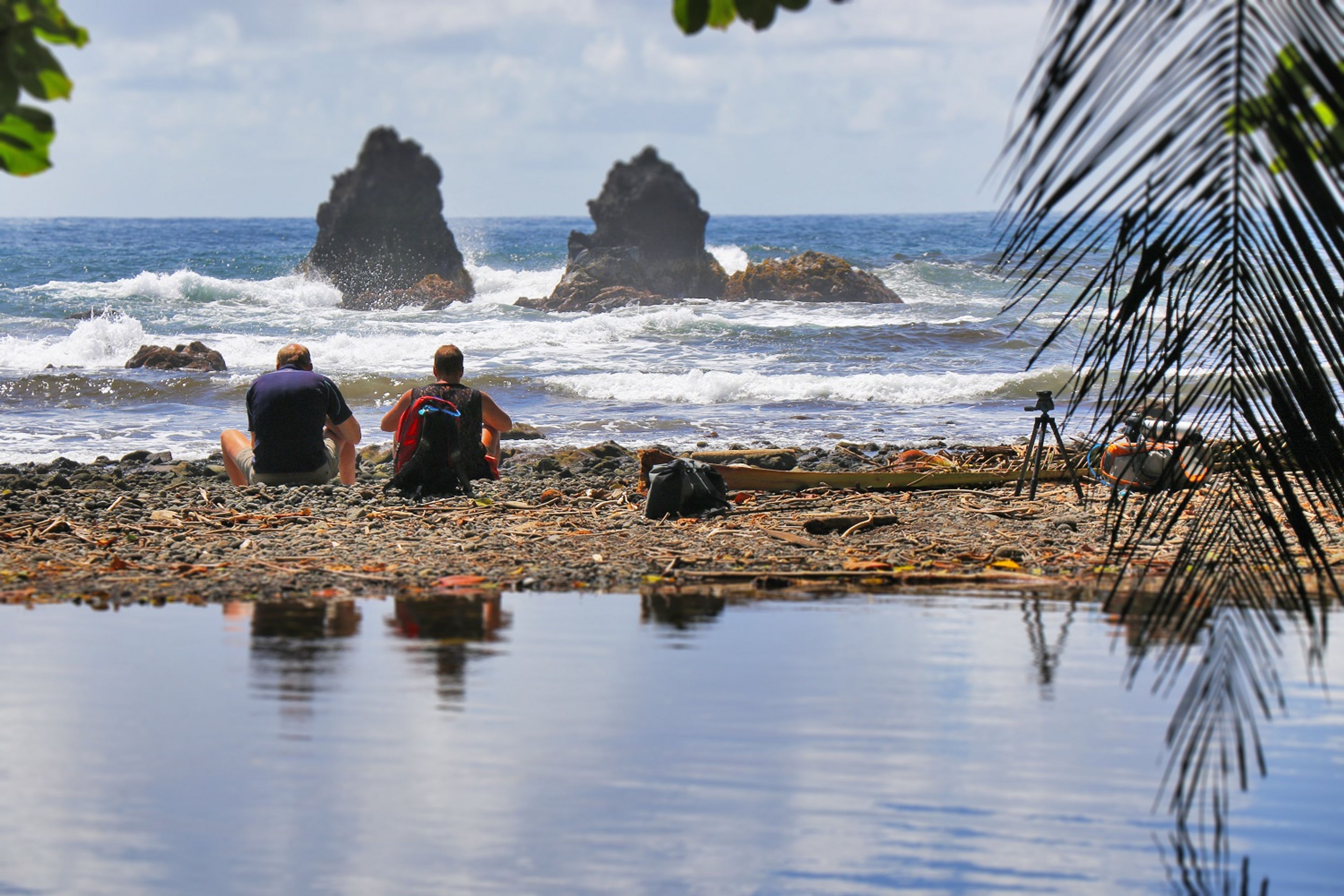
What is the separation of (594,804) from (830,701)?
39.2 inches

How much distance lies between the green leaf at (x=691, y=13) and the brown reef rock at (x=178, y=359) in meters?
18.9

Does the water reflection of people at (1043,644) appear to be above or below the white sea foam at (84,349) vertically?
above

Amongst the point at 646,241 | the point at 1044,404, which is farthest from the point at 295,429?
the point at 646,241

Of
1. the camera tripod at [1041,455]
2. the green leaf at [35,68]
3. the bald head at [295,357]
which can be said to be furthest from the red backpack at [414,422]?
the green leaf at [35,68]

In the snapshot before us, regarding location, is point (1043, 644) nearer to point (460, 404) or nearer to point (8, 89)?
point (8, 89)

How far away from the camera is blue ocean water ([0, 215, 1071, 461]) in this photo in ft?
49.1

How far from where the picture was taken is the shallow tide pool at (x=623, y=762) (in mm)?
2682

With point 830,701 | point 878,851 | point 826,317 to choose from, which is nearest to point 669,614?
point 830,701

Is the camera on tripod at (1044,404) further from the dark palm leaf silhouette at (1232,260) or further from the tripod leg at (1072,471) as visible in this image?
the dark palm leaf silhouette at (1232,260)

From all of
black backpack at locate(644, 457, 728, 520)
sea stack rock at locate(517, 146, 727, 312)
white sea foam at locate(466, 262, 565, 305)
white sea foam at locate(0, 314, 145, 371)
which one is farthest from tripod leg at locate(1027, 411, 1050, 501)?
white sea foam at locate(466, 262, 565, 305)

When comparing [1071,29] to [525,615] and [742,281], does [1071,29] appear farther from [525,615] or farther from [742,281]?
[742,281]

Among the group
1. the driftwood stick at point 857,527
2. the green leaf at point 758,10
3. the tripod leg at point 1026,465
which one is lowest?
the driftwood stick at point 857,527

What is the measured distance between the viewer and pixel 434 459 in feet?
26.7

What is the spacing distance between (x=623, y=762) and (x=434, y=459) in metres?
5.10
